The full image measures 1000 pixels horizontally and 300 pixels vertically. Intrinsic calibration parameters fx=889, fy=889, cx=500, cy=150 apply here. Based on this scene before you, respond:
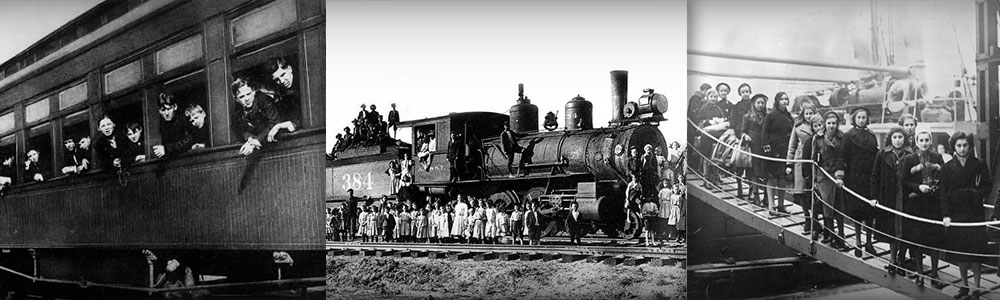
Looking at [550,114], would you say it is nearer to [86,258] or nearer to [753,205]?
[753,205]

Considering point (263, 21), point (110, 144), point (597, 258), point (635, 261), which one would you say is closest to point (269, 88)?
point (263, 21)

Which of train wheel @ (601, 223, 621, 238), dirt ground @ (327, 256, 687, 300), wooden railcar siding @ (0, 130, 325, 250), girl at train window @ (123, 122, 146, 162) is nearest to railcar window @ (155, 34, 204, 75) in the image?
girl at train window @ (123, 122, 146, 162)

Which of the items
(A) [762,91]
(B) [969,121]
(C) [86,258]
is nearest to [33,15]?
(C) [86,258]

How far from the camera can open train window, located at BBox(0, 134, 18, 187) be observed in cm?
1138

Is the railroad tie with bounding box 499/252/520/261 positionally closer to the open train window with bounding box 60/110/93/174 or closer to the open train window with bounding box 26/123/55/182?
the open train window with bounding box 60/110/93/174

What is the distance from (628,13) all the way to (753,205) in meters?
2.29

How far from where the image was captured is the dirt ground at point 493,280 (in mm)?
8812

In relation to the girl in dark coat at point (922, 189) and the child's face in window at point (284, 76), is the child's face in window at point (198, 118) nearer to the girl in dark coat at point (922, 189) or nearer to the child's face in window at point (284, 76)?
the child's face in window at point (284, 76)

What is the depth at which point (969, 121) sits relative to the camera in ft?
27.4

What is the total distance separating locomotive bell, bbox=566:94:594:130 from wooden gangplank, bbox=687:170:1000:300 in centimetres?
120

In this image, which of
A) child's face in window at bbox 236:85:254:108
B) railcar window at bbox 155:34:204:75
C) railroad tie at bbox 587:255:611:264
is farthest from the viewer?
railcar window at bbox 155:34:204:75

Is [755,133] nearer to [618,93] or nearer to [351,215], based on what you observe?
[618,93]

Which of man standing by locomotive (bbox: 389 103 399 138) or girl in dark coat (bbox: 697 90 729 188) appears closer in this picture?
girl in dark coat (bbox: 697 90 729 188)

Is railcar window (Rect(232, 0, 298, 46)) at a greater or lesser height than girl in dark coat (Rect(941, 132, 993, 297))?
greater
